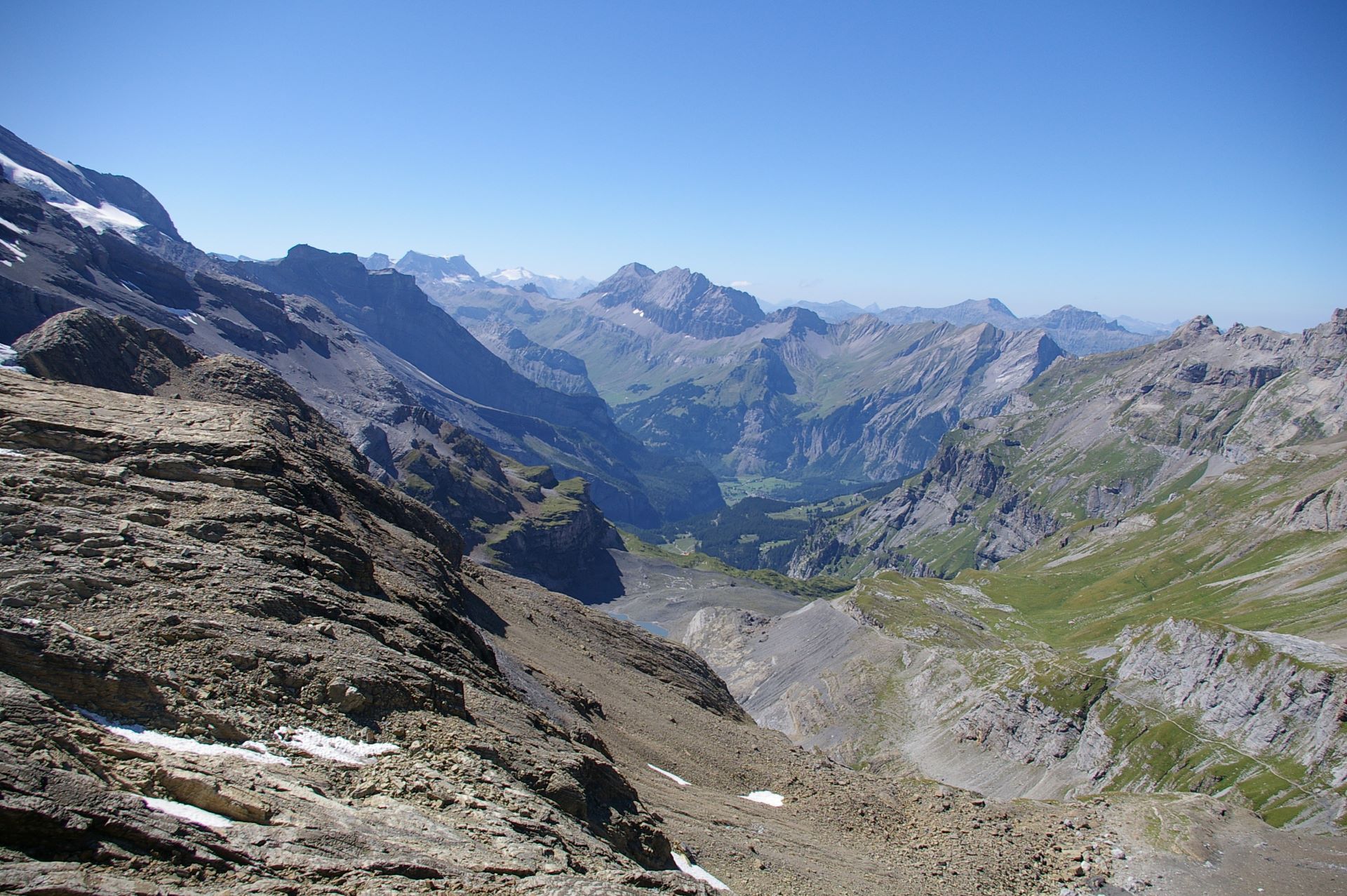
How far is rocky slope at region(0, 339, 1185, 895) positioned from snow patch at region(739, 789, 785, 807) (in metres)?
0.83

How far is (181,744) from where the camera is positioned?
20.2 metres

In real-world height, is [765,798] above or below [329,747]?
below

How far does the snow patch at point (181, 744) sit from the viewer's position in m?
19.3

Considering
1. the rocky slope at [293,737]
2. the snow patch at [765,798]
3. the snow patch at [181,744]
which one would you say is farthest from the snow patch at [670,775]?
the snow patch at [181,744]

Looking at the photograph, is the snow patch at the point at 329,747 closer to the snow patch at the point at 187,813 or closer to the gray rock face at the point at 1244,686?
the snow patch at the point at 187,813

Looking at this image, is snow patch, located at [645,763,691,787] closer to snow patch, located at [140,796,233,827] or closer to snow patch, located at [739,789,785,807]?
snow patch, located at [739,789,785,807]

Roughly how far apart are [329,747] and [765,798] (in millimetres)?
34042

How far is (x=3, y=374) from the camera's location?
112 ft

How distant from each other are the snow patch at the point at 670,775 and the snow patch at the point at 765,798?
391 cm

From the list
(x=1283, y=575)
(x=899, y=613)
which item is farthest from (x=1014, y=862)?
(x=1283, y=575)

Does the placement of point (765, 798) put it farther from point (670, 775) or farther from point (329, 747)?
point (329, 747)

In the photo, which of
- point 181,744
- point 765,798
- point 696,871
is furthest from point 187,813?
point 765,798

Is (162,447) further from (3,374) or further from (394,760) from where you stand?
(394,760)

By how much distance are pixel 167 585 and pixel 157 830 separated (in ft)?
39.5
